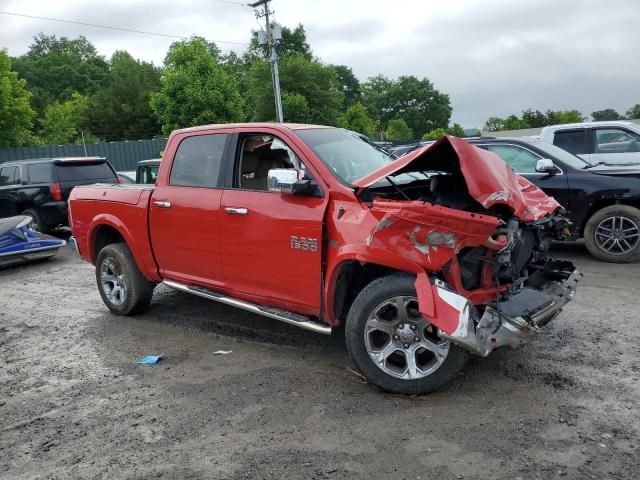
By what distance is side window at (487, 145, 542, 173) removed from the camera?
829cm

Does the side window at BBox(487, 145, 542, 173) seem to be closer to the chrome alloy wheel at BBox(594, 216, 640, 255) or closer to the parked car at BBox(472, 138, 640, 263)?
the parked car at BBox(472, 138, 640, 263)

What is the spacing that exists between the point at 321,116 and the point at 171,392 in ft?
131

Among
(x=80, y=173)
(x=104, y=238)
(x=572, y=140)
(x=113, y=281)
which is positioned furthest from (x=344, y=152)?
(x=80, y=173)

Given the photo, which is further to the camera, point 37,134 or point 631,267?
point 37,134

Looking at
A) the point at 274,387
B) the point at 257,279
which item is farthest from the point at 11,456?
the point at 257,279

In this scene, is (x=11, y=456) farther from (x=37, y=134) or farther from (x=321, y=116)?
(x=37, y=134)

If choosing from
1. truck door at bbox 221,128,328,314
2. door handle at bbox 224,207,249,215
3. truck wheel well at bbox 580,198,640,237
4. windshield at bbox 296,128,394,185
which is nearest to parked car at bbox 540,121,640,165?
truck wheel well at bbox 580,198,640,237

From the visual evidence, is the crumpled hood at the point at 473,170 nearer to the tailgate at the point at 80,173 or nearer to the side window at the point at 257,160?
the side window at the point at 257,160

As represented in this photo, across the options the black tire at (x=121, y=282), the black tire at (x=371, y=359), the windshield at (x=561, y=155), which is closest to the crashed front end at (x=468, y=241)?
the black tire at (x=371, y=359)

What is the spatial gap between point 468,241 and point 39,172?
1086 cm

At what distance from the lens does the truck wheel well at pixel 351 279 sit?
4094mm

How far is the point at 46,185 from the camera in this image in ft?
37.9

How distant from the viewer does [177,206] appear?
525cm

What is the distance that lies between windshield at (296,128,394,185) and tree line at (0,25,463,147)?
2824 centimetres
